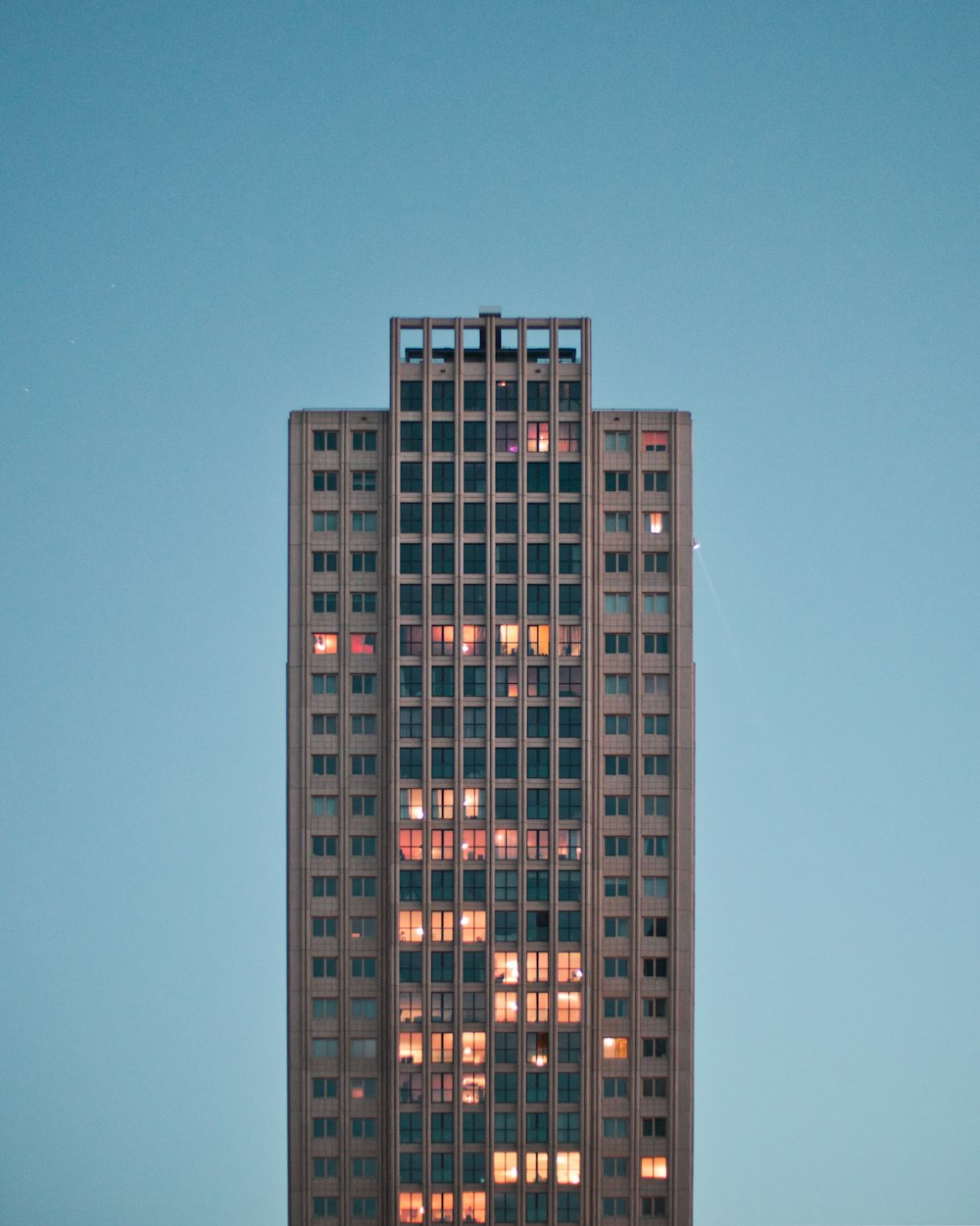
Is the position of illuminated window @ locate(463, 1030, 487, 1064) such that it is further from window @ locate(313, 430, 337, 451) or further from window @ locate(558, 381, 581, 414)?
window @ locate(558, 381, 581, 414)

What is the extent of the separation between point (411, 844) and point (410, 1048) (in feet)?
47.7

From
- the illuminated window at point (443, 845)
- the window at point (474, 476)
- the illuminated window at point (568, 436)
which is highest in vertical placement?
the illuminated window at point (568, 436)

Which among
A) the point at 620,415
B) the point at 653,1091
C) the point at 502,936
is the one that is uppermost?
the point at 620,415

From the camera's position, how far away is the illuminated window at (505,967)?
106 metres

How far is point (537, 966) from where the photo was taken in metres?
106

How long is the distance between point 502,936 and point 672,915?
40.6 ft

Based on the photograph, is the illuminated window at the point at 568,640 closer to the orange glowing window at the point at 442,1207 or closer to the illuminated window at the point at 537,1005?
the illuminated window at the point at 537,1005

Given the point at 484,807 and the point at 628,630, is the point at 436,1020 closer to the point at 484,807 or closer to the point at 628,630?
the point at 484,807

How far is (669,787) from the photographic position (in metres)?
108

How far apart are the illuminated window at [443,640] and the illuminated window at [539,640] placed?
5.57 metres

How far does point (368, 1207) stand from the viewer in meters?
107

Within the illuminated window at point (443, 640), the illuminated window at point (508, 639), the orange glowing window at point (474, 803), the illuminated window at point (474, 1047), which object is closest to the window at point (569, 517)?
the illuminated window at point (508, 639)

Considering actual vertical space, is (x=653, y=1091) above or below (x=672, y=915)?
below

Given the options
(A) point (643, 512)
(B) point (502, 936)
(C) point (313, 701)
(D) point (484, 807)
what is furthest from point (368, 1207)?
(A) point (643, 512)
